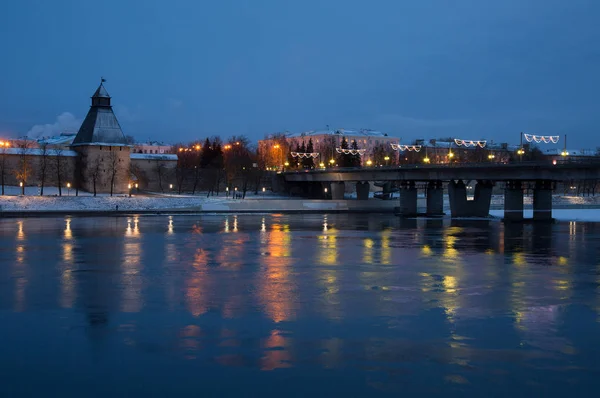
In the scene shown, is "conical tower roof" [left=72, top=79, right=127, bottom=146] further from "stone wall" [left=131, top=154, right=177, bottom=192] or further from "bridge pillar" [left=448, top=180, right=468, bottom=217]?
"bridge pillar" [left=448, top=180, right=468, bottom=217]

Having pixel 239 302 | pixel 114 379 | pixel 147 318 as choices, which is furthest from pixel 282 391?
pixel 239 302

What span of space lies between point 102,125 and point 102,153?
15.7 feet

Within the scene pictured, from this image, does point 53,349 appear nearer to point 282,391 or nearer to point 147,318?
point 147,318

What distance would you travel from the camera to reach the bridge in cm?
6781

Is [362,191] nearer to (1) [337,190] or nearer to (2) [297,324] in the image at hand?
(1) [337,190]

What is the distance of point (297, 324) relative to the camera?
651 inches

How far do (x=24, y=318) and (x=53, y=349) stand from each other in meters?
3.47

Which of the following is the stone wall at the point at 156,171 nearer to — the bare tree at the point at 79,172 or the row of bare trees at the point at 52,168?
the bare tree at the point at 79,172

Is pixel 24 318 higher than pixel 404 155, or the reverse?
pixel 404 155

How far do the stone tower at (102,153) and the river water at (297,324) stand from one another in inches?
2845

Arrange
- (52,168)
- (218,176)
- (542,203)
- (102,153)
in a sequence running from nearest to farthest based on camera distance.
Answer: (542,203)
(102,153)
(52,168)
(218,176)

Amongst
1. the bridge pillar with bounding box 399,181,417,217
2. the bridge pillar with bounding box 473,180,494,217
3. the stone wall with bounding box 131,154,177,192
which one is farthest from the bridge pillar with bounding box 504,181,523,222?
the stone wall with bounding box 131,154,177,192

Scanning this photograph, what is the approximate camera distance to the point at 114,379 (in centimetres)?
1218

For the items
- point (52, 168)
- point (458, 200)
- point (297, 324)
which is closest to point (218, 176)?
point (52, 168)
